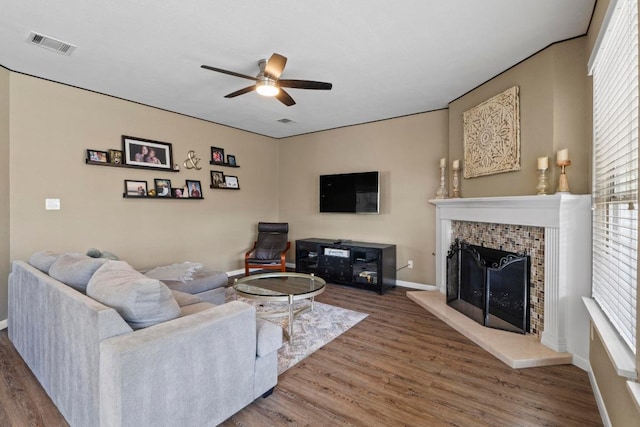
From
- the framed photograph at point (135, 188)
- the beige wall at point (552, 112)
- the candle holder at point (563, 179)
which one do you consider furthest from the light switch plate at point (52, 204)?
the candle holder at point (563, 179)

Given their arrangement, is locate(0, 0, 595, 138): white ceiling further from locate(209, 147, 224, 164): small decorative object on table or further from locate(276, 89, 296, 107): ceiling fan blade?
locate(209, 147, 224, 164): small decorative object on table

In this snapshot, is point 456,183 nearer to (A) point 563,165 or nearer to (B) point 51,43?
(A) point 563,165

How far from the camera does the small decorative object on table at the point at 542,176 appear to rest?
2553 millimetres

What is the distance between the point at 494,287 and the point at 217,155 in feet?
14.1

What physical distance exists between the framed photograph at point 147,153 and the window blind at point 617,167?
15.3 ft

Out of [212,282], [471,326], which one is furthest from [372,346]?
[212,282]

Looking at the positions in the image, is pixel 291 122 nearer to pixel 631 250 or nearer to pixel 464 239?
pixel 464 239

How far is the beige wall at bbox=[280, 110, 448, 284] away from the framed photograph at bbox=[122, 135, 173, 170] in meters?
2.32

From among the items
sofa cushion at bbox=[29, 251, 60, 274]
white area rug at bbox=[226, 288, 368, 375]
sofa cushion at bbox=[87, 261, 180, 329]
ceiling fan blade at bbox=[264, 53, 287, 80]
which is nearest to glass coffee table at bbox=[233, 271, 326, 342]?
white area rug at bbox=[226, 288, 368, 375]

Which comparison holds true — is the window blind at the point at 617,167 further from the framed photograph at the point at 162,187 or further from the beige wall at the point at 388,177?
the framed photograph at the point at 162,187

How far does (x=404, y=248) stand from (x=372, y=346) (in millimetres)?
2245

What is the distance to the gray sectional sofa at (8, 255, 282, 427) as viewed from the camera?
52.9 inches

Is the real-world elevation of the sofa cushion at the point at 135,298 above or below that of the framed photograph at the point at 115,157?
below

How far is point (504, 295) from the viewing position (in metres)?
2.94
